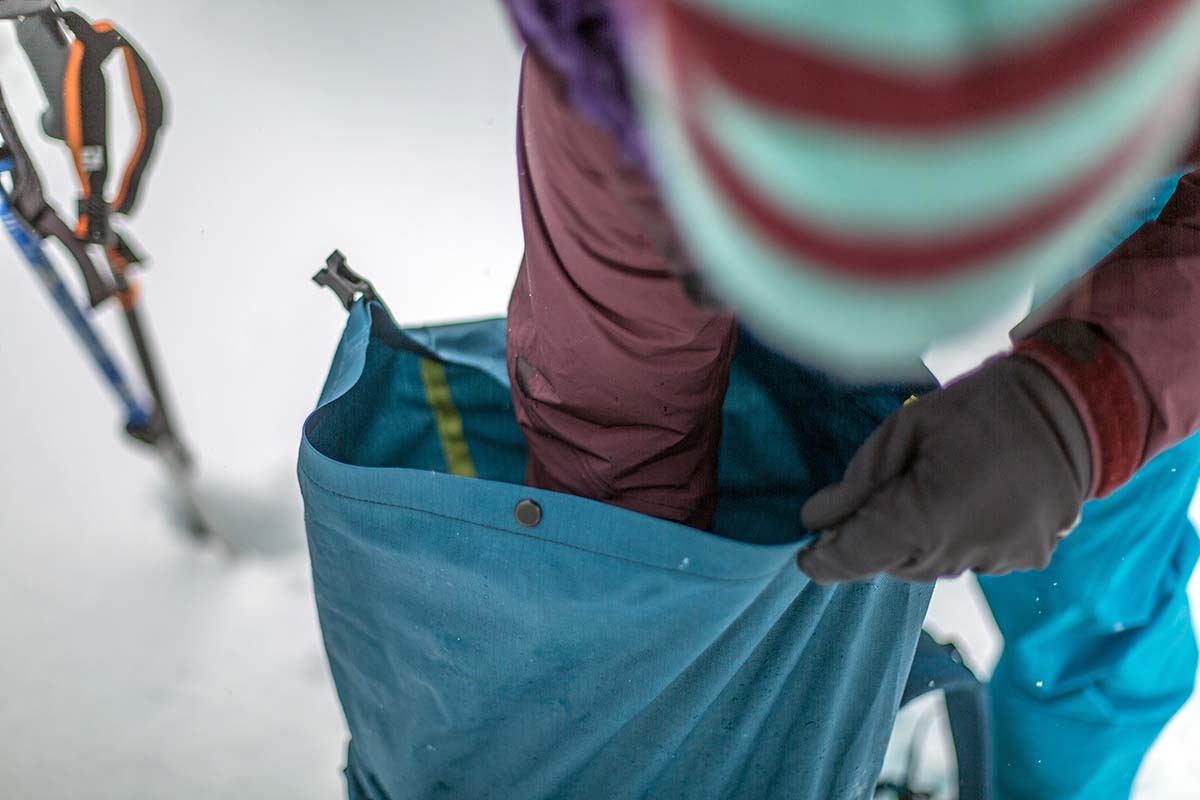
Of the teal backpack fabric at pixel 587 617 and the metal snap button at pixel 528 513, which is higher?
the metal snap button at pixel 528 513

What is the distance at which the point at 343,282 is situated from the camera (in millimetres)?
A: 543

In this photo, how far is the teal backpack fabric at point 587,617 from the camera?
1.33 feet

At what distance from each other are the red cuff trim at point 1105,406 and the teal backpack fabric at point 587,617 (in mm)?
120

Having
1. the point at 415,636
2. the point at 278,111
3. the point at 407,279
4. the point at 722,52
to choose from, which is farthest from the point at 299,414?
the point at 722,52

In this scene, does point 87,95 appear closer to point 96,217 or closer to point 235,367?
point 96,217

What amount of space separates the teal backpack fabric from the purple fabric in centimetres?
17

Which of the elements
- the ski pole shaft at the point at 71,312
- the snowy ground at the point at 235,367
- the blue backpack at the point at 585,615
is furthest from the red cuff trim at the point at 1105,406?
the ski pole shaft at the point at 71,312

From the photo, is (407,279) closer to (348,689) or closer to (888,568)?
(348,689)

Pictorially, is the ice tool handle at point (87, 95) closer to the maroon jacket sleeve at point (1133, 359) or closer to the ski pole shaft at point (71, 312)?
the ski pole shaft at point (71, 312)

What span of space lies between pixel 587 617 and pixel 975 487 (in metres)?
0.17

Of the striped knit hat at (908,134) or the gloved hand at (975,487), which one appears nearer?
the striped knit hat at (908,134)

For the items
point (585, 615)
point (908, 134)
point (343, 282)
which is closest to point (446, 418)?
point (343, 282)

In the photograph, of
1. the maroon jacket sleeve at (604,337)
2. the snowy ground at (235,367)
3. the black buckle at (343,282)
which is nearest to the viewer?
the maroon jacket sleeve at (604,337)

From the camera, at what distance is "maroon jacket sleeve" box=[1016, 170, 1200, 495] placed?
36 centimetres
